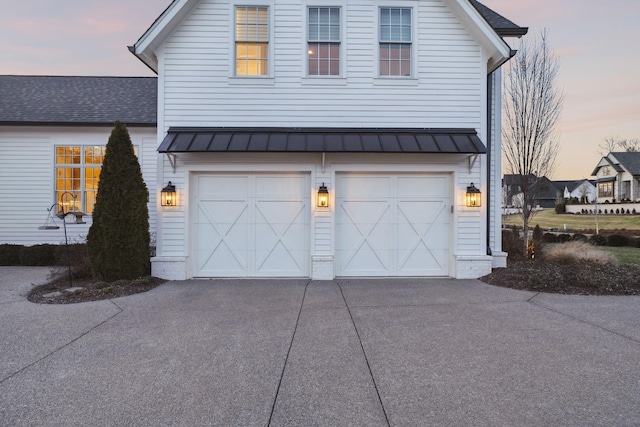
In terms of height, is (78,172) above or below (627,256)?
above

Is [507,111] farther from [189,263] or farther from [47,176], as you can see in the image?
[47,176]

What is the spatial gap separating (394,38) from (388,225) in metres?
4.64

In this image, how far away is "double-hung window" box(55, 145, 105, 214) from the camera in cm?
1178

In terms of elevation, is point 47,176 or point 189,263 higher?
point 47,176

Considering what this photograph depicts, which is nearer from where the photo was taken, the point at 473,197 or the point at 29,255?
the point at 473,197

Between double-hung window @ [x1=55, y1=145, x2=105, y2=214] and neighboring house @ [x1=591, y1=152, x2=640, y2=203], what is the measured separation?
52494 millimetres

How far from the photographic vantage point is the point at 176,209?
27.6 ft

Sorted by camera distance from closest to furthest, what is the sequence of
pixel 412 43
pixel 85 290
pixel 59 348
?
pixel 59 348, pixel 85 290, pixel 412 43

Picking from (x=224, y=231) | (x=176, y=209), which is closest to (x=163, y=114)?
(x=176, y=209)

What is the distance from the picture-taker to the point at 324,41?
8.62 meters

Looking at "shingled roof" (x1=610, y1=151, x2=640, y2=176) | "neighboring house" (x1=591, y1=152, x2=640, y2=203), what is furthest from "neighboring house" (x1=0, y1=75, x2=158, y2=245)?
"shingled roof" (x1=610, y1=151, x2=640, y2=176)

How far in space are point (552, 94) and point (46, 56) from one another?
959 inches

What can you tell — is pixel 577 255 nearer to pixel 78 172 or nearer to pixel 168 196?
pixel 168 196

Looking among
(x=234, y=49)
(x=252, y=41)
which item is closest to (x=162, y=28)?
(x=234, y=49)
